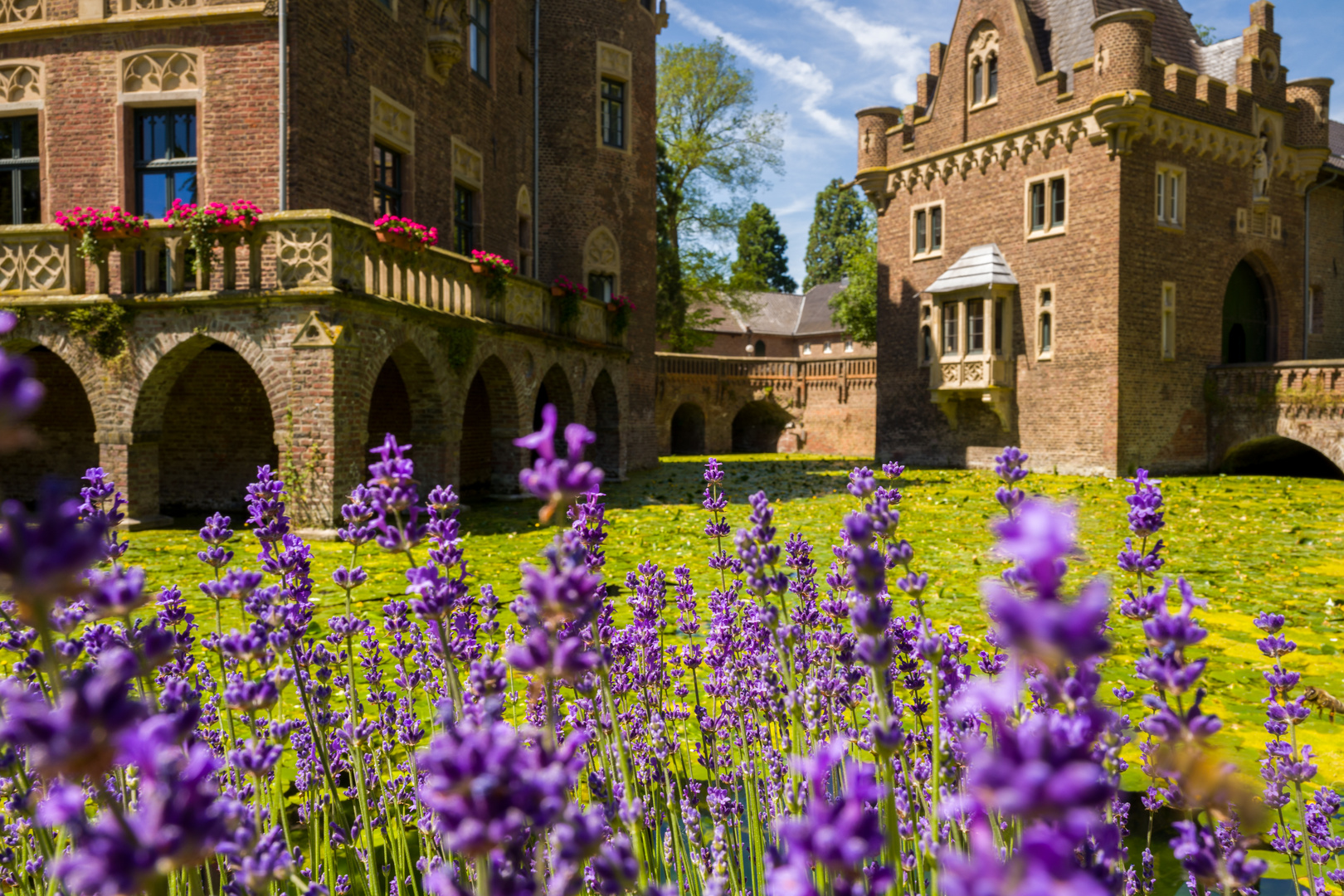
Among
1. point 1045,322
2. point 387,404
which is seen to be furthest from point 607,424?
point 1045,322

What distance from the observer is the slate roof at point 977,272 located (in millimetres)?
23067

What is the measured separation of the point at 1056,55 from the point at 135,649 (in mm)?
27076

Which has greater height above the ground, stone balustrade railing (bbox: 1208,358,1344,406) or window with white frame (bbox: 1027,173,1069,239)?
window with white frame (bbox: 1027,173,1069,239)

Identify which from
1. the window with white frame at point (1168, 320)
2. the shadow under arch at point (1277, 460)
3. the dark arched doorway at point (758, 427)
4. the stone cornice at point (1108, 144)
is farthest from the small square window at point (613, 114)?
the shadow under arch at point (1277, 460)

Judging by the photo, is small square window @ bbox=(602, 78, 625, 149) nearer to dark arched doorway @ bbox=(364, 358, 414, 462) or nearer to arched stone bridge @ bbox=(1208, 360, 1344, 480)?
dark arched doorway @ bbox=(364, 358, 414, 462)

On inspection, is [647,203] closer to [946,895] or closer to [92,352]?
[92,352]

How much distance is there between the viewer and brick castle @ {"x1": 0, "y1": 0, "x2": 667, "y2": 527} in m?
11.5

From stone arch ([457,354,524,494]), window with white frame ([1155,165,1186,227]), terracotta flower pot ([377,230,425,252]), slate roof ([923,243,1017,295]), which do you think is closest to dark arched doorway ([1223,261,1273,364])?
window with white frame ([1155,165,1186,227])

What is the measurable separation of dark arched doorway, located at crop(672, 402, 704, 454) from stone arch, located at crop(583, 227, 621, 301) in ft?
38.1

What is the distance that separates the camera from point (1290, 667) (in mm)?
5977

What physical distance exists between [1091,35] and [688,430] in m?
19.6

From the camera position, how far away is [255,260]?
1156 cm

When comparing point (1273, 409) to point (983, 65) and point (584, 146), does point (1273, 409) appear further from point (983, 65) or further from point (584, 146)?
point (584, 146)

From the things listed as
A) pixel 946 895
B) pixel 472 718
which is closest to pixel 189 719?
pixel 472 718
